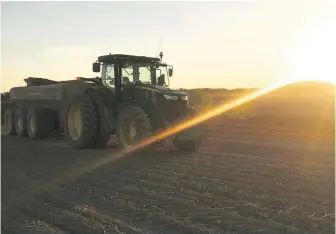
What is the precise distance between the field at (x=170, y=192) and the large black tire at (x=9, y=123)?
7116 mm

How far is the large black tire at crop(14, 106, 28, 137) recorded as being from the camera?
53.0ft

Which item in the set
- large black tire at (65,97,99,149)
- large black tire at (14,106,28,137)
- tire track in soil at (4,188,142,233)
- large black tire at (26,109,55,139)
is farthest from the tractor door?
large black tire at (14,106,28,137)

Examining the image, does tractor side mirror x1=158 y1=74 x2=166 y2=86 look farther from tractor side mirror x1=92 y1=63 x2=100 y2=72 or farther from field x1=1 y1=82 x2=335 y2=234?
field x1=1 y1=82 x2=335 y2=234

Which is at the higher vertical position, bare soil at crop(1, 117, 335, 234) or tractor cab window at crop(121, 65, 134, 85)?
tractor cab window at crop(121, 65, 134, 85)

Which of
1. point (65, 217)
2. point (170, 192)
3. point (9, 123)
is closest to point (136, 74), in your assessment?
point (170, 192)

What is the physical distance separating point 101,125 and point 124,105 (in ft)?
Answer: 3.57

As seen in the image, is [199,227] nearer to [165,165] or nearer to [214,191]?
[214,191]

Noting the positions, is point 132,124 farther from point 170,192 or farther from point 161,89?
point 170,192

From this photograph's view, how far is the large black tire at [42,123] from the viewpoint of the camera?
14.8m

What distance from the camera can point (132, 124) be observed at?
417 inches

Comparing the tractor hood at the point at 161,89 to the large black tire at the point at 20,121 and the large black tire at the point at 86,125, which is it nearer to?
the large black tire at the point at 86,125

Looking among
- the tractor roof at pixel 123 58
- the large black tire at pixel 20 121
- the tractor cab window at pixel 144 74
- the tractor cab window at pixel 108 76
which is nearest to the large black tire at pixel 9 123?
the large black tire at pixel 20 121

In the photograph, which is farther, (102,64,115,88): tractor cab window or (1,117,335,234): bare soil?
(102,64,115,88): tractor cab window

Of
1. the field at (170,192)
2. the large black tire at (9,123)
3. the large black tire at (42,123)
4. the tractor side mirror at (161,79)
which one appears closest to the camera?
the field at (170,192)
